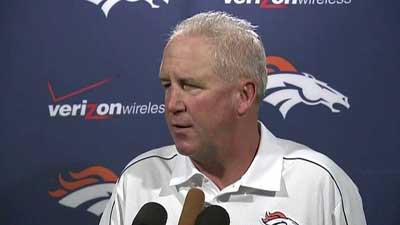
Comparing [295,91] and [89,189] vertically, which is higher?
[295,91]

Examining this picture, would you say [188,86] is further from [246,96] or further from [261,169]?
[261,169]

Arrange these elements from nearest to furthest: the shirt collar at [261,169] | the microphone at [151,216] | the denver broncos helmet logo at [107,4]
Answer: the microphone at [151,216] < the shirt collar at [261,169] < the denver broncos helmet logo at [107,4]

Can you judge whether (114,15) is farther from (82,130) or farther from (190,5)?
(82,130)

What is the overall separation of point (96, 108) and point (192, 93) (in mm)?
821

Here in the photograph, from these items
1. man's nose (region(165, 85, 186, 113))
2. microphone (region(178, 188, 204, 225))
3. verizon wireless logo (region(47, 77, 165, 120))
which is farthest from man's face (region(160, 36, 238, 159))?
verizon wireless logo (region(47, 77, 165, 120))

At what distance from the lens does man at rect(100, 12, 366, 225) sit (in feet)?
3.53

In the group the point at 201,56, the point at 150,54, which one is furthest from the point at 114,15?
the point at 201,56

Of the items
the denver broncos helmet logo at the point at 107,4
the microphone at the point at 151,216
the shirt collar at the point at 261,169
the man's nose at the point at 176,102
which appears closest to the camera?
the microphone at the point at 151,216

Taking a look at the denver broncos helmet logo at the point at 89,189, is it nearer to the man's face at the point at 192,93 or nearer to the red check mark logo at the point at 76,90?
the red check mark logo at the point at 76,90

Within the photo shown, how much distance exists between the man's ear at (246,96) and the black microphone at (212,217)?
361 millimetres

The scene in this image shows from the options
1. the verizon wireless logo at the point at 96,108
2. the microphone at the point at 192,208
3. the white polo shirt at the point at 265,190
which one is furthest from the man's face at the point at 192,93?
the verizon wireless logo at the point at 96,108

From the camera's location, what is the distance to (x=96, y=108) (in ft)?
6.05

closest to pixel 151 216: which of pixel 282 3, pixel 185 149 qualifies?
pixel 185 149

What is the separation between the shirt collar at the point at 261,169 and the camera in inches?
46.1
